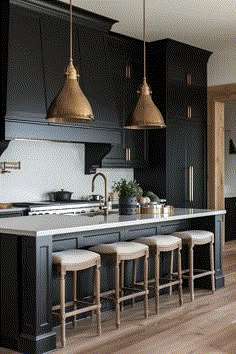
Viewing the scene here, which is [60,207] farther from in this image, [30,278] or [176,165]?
[30,278]

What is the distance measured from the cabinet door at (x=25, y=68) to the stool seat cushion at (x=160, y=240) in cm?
185

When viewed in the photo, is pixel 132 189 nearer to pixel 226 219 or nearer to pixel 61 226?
pixel 61 226

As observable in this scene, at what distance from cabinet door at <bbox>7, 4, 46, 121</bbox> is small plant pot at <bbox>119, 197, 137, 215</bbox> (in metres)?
1.45

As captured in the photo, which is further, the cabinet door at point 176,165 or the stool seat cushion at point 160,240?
the cabinet door at point 176,165

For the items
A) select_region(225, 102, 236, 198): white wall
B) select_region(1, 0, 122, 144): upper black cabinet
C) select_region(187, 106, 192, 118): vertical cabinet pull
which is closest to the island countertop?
select_region(1, 0, 122, 144): upper black cabinet

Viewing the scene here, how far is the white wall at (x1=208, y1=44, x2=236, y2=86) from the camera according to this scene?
27.3 feet

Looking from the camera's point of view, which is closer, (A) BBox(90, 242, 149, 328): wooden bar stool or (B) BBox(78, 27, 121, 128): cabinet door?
(A) BBox(90, 242, 149, 328): wooden bar stool

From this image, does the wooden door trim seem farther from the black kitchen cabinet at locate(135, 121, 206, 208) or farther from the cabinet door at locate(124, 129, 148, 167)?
the cabinet door at locate(124, 129, 148, 167)

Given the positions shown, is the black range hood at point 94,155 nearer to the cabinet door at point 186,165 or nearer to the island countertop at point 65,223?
the cabinet door at point 186,165

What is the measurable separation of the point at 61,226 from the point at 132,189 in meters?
1.21

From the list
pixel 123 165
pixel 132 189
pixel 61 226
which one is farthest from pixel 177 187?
pixel 61 226

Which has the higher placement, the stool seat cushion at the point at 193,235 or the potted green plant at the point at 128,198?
the potted green plant at the point at 128,198

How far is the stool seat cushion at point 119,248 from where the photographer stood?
462 centimetres

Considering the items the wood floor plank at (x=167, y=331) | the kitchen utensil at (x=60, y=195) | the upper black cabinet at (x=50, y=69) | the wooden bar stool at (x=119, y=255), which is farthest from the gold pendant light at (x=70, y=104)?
the kitchen utensil at (x=60, y=195)
